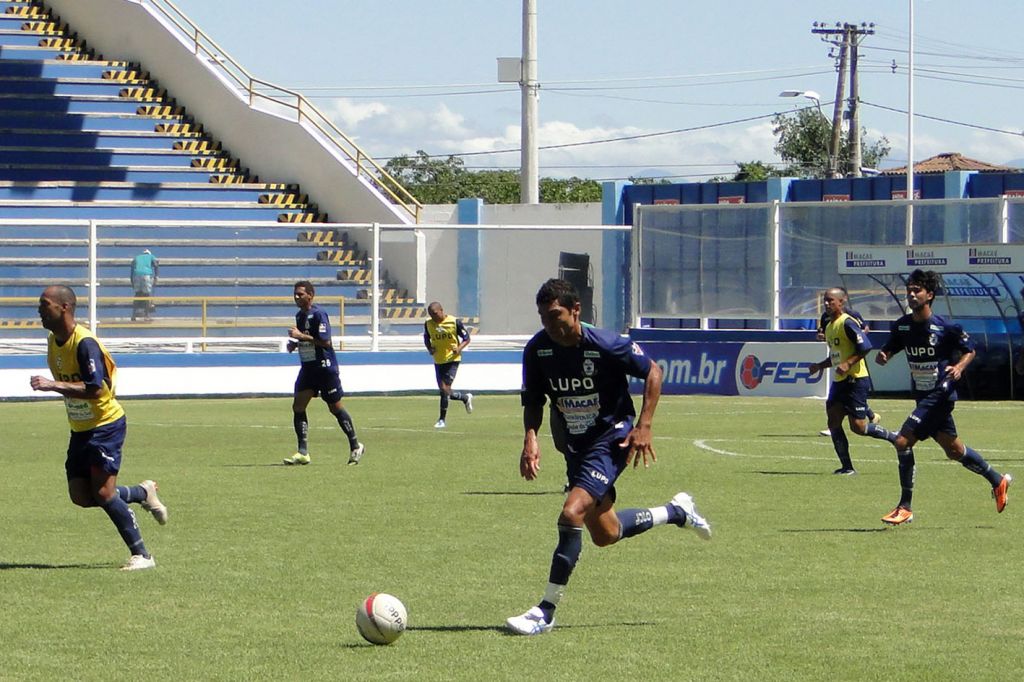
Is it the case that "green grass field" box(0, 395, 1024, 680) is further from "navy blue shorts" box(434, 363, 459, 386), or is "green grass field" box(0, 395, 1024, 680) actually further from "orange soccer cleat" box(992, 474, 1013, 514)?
"navy blue shorts" box(434, 363, 459, 386)

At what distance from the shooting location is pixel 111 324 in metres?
32.2

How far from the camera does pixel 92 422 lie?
35.9 feet

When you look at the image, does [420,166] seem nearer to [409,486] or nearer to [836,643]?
[409,486]

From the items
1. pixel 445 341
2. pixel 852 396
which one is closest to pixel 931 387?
pixel 852 396

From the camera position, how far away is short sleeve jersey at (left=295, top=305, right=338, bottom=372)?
18.8m

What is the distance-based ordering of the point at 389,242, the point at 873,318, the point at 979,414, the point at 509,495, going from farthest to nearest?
the point at 389,242 < the point at 873,318 < the point at 979,414 < the point at 509,495

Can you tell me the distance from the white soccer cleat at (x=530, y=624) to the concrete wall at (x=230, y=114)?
112 ft

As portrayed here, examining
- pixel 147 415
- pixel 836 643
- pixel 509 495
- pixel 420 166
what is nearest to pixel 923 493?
pixel 509 495

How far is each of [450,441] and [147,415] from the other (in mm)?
7273

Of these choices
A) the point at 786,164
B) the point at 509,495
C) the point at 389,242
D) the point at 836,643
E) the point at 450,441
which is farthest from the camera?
the point at 786,164

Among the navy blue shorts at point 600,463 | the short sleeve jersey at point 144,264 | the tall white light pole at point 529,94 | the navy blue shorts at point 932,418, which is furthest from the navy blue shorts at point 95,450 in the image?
the tall white light pole at point 529,94

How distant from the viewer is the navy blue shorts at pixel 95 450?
35.9 feet

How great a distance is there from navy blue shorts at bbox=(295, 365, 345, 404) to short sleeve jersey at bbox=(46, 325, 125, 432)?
7958 mm

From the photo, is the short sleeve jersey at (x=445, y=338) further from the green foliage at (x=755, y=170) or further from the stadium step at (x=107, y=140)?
the green foliage at (x=755, y=170)
